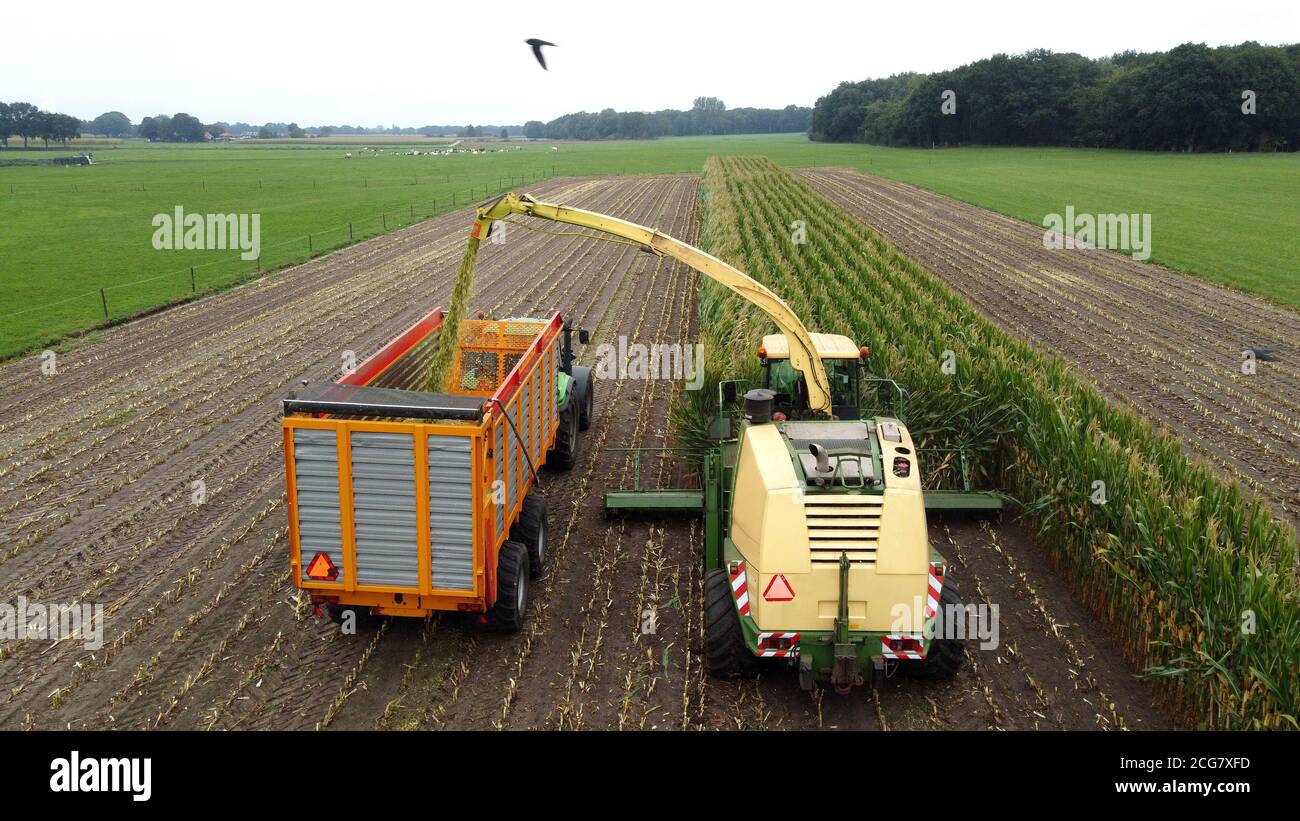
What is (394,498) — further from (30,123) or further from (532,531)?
(30,123)

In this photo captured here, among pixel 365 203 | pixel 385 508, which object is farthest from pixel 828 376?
pixel 365 203

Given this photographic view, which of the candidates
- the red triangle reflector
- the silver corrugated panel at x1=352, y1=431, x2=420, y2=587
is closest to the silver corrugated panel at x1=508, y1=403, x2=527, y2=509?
the silver corrugated panel at x1=352, y1=431, x2=420, y2=587

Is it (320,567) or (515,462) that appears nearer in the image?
(320,567)

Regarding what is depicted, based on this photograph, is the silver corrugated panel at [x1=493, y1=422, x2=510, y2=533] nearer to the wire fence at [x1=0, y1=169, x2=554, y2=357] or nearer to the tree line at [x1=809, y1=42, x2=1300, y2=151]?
the wire fence at [x1=0, y1=169, x2=554, y2=357]

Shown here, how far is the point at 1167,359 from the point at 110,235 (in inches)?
1791

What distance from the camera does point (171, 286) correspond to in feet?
100.0

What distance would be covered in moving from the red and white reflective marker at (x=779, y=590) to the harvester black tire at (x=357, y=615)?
14.0 ft

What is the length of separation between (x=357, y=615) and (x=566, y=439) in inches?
218

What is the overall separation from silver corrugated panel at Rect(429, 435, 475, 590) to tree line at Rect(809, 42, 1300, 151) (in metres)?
97.1

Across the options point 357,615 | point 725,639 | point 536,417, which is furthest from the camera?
point 536,417

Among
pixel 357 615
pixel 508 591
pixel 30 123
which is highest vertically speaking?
pixel 30 123

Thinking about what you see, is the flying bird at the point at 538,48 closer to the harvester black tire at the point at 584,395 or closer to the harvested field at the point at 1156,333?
the harvester black tire at the point at 584,395

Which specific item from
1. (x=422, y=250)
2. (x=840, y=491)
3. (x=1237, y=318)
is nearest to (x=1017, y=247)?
(x=1237, y=318)

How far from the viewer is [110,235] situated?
44.3 metres
